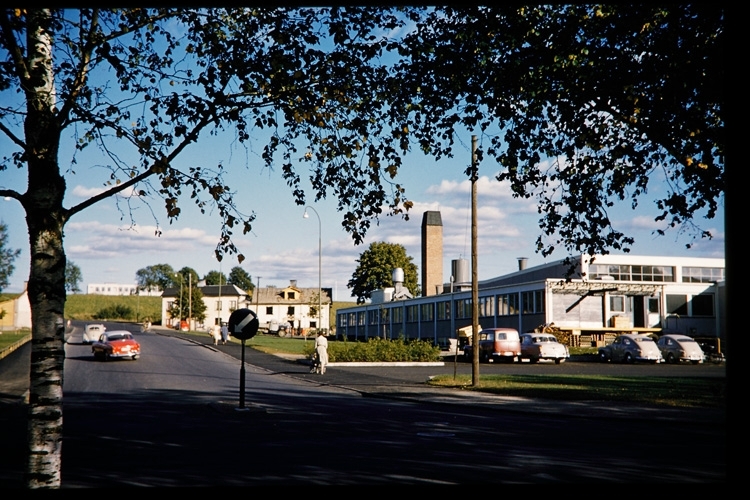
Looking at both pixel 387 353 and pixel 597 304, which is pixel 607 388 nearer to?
pixel 387 353

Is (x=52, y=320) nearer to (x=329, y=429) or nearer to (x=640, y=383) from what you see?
(x=329, y=429)

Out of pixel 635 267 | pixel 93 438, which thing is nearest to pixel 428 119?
pixel 93 438

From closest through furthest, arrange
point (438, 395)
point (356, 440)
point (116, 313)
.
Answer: point (356, 440) < point (438, 395) < point (116, 313)

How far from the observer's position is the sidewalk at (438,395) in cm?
1595

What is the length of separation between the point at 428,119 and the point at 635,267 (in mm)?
57768

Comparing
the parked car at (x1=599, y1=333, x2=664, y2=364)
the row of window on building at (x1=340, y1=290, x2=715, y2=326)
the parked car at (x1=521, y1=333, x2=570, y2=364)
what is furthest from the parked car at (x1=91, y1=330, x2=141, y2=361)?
the row of window on building at (x1=340, y1=290, x2=715, y2=326)

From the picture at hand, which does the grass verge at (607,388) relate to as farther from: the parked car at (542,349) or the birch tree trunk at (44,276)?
the birch tree trunk at (44,276)

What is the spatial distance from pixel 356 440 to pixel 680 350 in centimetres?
3393

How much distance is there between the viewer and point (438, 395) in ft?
67.5

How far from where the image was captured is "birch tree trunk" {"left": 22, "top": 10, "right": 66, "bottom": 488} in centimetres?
596

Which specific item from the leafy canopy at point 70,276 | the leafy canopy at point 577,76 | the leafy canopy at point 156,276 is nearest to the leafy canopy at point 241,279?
the leafy canopy at point 156,276

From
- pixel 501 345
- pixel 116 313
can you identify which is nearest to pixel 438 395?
pixel 501 345

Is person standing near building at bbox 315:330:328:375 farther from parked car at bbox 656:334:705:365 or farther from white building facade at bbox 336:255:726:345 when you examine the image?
parked car at bbox 656:334:705:365

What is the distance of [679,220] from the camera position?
525 inches
